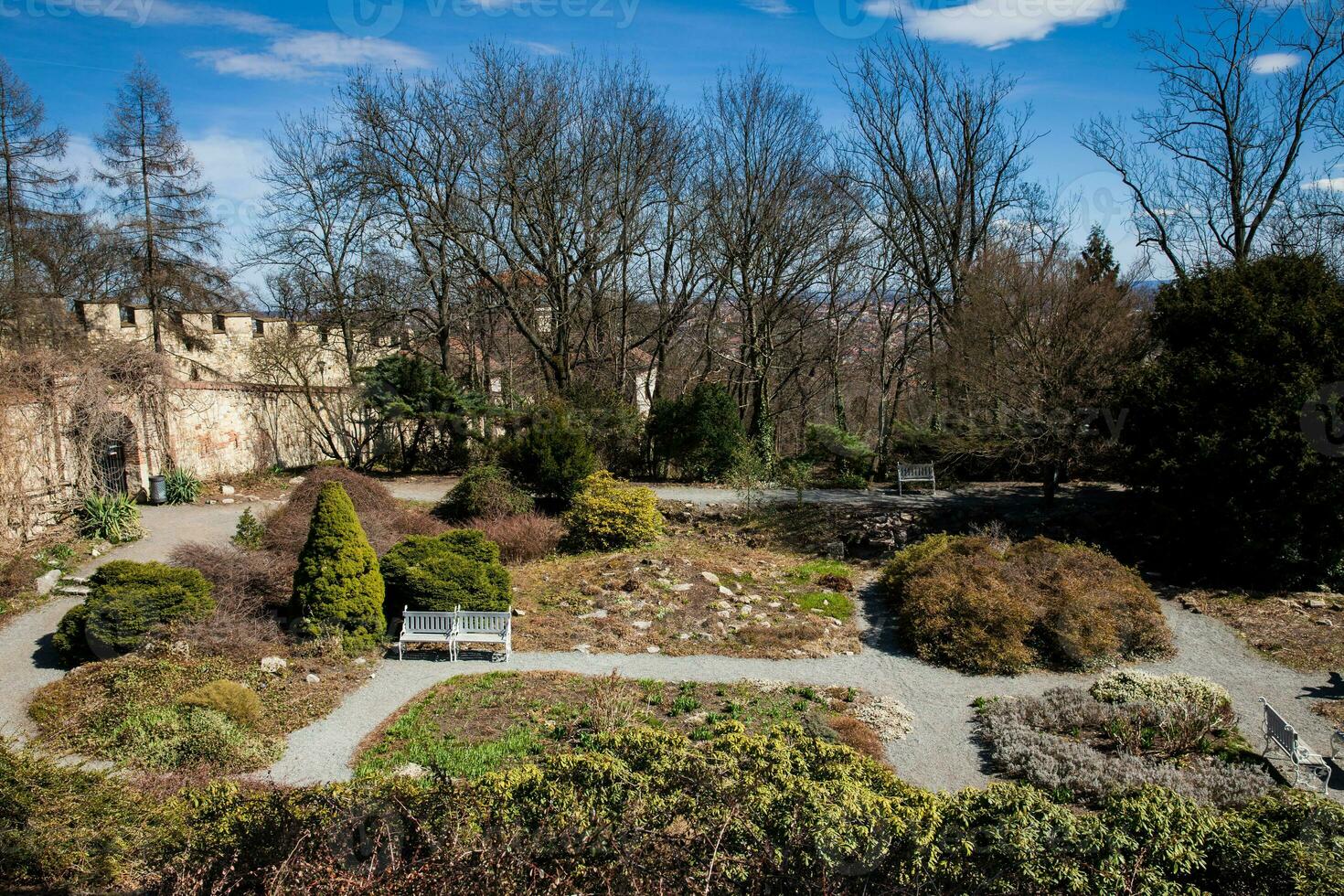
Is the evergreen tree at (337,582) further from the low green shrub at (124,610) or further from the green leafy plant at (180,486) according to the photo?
the green leafy plant at (180,486)

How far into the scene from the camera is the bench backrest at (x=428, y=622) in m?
10.6

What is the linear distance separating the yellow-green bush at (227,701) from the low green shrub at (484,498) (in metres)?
8.35

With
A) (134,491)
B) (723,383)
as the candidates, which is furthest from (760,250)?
(134,491)

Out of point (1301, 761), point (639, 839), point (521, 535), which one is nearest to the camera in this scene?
point (639, 839)

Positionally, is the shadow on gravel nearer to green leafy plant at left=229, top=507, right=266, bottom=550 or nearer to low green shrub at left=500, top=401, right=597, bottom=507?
green leafy plant at left=229, top=507, right=266, bottom=550

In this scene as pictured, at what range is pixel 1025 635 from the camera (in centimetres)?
1095

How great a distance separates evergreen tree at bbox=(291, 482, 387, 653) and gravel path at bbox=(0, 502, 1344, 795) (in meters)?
0.66

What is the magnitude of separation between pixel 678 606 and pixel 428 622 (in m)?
3.79

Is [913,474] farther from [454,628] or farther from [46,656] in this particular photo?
[46,656]

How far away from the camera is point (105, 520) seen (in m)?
14.5

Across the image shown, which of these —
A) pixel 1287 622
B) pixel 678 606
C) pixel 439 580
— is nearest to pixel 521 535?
pixel 678 606

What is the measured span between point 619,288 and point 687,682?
59.5ft

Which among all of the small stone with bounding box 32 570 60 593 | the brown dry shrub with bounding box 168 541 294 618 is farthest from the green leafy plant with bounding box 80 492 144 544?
the brown dry shrub with bounding box 168 541 294 618

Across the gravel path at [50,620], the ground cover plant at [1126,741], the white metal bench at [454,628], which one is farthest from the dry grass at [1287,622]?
the gravel path at [50,620]
